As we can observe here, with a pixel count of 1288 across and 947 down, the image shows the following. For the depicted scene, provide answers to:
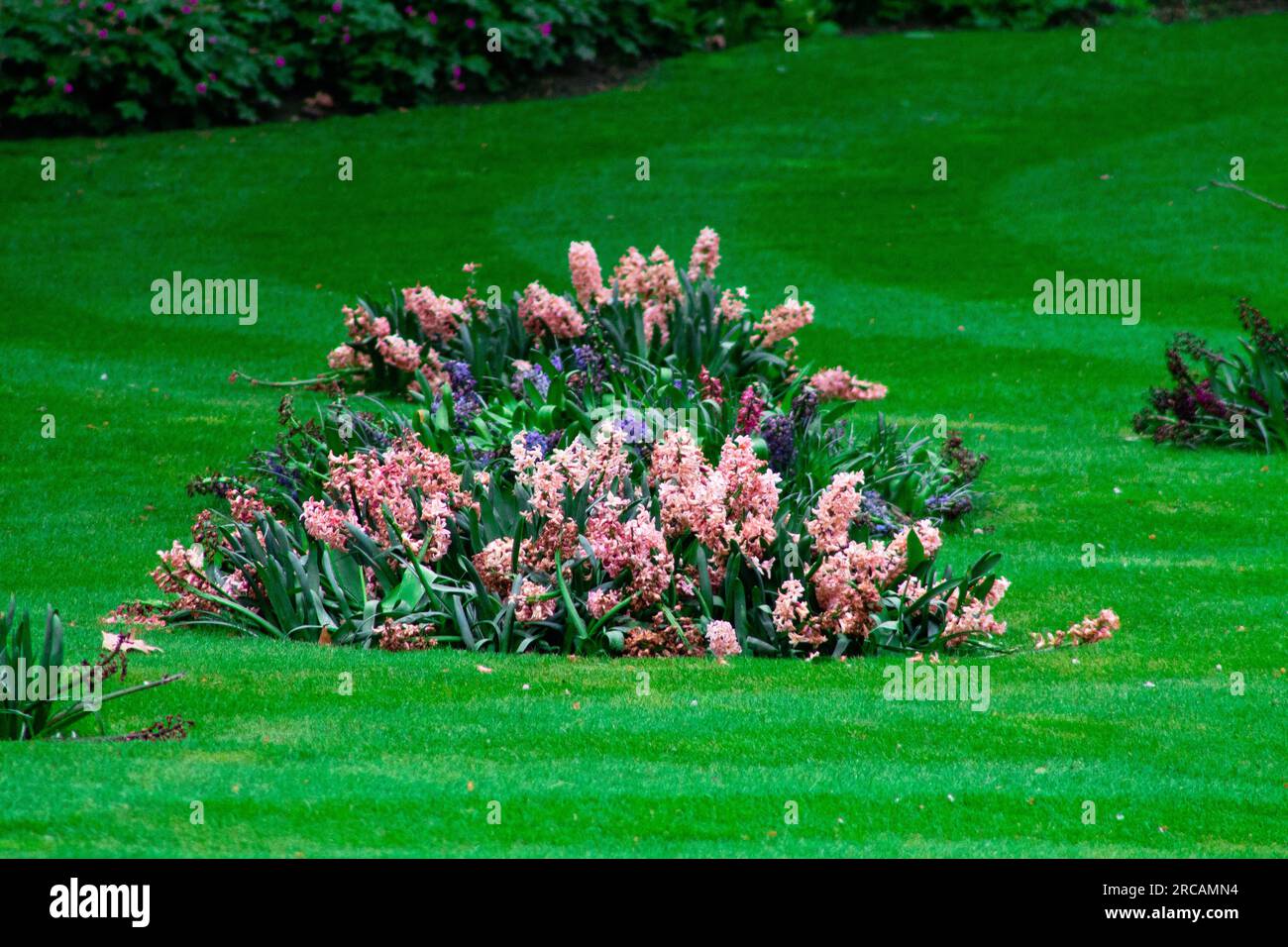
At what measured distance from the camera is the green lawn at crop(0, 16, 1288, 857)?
228 inches

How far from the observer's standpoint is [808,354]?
16.5 metres

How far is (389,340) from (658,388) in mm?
2695

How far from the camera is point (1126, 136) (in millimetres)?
25656

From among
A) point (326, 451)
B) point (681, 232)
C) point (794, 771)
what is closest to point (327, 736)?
point (794, 771)

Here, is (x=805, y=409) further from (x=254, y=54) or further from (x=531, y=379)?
(x=254, y=54)

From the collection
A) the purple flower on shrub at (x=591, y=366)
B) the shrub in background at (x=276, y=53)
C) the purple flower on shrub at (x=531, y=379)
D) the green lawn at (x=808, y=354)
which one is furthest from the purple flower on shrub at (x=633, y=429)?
the shrub in background at (x=276, y=53)

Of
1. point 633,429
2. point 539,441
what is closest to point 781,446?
point 633,429

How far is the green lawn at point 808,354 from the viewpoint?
578cm

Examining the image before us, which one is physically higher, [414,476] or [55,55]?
[55,55]

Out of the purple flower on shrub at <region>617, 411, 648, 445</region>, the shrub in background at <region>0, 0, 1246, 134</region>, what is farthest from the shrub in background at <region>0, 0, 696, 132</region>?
the purple flower on shrub at <region>617, 411, 648, 445</region>

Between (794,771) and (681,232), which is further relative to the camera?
(681,232)

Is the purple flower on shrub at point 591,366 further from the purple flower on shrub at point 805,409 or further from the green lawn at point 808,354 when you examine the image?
the green lawn at point 808,354
